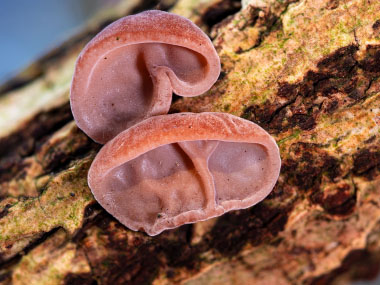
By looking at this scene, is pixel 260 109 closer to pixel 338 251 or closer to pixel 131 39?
pixel 131 39

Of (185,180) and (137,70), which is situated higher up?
(137,70)

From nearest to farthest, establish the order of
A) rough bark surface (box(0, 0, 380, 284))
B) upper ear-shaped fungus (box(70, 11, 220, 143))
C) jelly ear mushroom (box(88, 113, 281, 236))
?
upper ear-shaped fungus (box(70, 11, 220, 143)) → jelly ear mushroom (box(88, 113, 281, 236)) → rough bark surface (box(0, 0, 380, 284))

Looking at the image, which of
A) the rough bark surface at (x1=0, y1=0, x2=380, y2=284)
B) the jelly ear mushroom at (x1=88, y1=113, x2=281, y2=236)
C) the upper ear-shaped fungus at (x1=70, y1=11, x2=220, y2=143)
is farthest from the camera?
the rough bark surface at (x1=0, y1=0, x2=380, y2=284)

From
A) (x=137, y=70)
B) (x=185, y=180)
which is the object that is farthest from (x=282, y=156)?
(x=137, y=70)

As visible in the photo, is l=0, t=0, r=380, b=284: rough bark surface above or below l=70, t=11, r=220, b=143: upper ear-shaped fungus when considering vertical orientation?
below

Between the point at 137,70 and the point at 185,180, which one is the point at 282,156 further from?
the point at 137,70

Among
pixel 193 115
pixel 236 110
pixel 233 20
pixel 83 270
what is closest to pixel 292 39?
pixel 233 20
